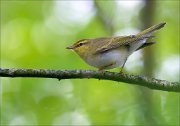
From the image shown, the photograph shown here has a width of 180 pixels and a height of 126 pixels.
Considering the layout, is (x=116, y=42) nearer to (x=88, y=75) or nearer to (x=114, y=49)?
(x=114, y=49)

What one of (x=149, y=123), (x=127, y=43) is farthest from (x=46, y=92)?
(x=149, y=123)

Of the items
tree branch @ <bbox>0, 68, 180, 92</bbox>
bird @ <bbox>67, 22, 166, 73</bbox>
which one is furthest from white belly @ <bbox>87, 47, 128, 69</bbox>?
tree branch @ <bbox>0, 68, 180, 92</bbox>

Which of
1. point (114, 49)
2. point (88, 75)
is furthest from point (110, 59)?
point (88, 75)

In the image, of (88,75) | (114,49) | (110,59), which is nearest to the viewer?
(88,75)

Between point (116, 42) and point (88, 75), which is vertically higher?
point (116, 42)

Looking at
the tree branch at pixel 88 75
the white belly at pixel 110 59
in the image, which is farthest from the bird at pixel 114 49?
the tree branch at pixel 88 75

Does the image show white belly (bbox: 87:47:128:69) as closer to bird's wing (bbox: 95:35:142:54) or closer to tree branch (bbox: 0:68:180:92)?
bird's wing (bbox: 95:35:142:54)
